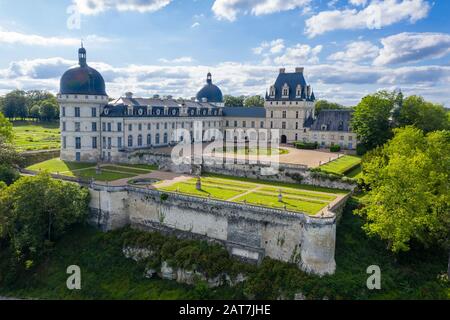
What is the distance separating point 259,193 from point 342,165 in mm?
13339

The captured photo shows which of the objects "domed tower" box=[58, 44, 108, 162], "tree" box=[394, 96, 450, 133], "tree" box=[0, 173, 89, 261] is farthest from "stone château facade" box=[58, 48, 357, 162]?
"tree" box=[0, 173, 89, 261]

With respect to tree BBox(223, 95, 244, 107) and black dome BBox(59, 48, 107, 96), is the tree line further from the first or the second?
black dome BBox(59, 48, 107, 96)

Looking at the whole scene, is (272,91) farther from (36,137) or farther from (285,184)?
(36,137)

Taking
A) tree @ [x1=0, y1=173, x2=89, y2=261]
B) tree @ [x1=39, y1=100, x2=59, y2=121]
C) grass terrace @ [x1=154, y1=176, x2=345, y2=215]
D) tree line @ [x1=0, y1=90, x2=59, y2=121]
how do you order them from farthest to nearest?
1. tree line @ [x1=0, y1=90, x2=59, y2=121]
2. tree @ [x1=39, y1=100, x2=59, y2=121]
3. tree @ [x1=0, y1=173, x2=89, y2=261]
4. grass terrace @ [x1=154, y1=176, x2=345, y2=215]

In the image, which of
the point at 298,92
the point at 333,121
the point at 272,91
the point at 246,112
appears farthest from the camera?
the point at 246,112

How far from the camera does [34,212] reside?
2992 cm

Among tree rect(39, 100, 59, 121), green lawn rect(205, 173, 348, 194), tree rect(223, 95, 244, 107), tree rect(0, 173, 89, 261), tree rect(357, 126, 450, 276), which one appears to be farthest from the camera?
tree rect(223, 95, 244, 107)

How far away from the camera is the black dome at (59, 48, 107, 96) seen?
4478 cm

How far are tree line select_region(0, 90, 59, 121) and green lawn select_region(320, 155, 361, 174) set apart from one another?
7199 cm

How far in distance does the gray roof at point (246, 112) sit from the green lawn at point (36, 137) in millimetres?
29417

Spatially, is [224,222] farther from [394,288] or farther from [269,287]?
[394,288]

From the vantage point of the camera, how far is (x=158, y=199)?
31.5 metres

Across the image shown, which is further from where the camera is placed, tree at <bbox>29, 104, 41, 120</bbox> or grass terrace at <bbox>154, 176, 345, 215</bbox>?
tree at <bbox>29, 104, 41, 120</bbox>

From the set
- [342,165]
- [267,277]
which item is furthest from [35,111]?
[267,277]
